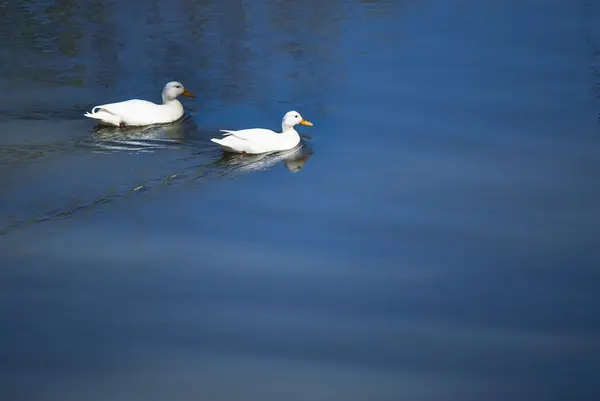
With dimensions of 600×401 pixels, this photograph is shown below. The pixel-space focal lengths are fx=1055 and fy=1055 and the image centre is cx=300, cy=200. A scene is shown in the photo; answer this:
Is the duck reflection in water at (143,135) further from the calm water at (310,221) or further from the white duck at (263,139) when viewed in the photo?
the white duck at (263,139)

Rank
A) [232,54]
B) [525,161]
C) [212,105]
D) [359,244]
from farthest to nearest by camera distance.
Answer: [232,54] → [212,105] → [525,161] → [359,244]

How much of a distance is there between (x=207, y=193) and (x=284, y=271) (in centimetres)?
239

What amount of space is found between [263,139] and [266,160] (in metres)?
0.29

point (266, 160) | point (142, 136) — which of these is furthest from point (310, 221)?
point (142, 136)

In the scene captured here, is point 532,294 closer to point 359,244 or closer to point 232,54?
point 359,244

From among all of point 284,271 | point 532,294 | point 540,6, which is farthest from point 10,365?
point 540,6

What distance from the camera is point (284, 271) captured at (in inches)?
393

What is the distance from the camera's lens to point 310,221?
11.2 meters

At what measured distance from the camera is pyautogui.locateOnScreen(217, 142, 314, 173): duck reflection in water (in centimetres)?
1302

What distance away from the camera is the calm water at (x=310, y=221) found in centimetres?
848

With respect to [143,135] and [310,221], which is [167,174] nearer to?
[143,135]

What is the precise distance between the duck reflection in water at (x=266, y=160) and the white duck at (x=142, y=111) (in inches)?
59.9

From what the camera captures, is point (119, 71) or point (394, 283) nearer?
point (394, 283)

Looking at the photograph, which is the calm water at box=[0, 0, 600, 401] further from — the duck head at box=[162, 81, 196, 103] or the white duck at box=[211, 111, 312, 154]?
the duck head at box=[162, 81, 196, 103]
